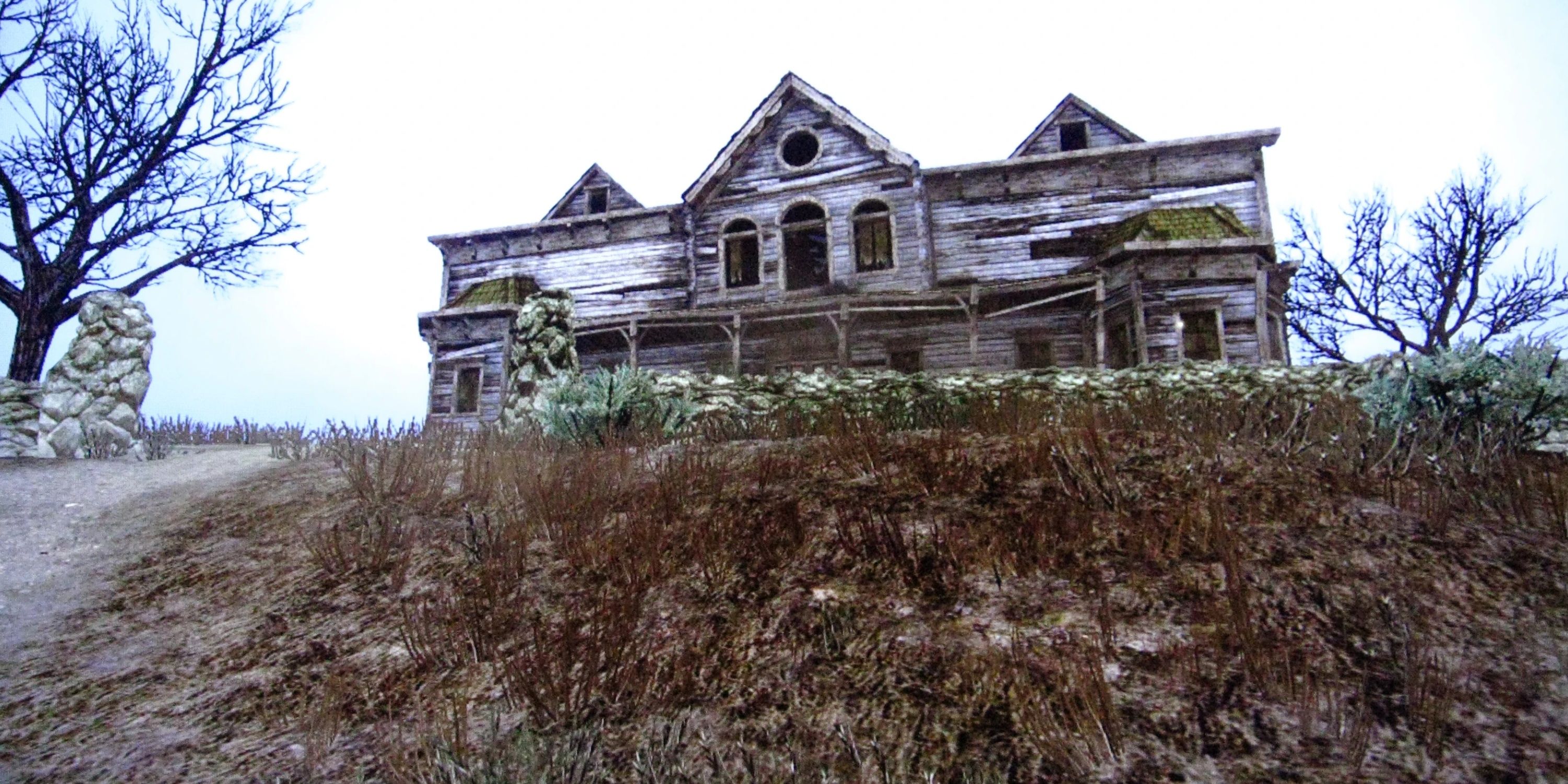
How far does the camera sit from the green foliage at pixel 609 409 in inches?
314

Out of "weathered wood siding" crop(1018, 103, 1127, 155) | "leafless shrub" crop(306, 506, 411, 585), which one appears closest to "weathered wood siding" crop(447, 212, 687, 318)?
"weathered wood siding" crop(1018, 103, 1127, 155)

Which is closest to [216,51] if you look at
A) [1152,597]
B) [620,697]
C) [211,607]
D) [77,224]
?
[77,224]

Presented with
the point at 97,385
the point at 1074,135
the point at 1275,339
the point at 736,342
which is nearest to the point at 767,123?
the point at 736,342

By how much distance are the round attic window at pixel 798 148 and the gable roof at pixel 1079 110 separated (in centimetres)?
478

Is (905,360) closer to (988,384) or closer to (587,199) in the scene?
(988,384)

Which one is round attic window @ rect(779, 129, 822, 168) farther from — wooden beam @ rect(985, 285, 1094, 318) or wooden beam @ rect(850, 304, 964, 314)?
wooden beam @ rect(985, 285, 1094, 318)

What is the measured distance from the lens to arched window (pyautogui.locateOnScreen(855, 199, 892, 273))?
59.0 feet

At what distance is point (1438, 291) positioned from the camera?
69.7ft

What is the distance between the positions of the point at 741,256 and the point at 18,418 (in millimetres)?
13659

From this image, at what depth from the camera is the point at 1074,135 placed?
18688 mm

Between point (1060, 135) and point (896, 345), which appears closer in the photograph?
point (896, 345)

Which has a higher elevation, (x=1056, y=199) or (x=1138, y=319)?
(x=1056, y=199)

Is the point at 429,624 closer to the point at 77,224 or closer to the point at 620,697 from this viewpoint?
the point at 620,697

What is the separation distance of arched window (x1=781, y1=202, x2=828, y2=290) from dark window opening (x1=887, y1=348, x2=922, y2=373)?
2.42 metres
